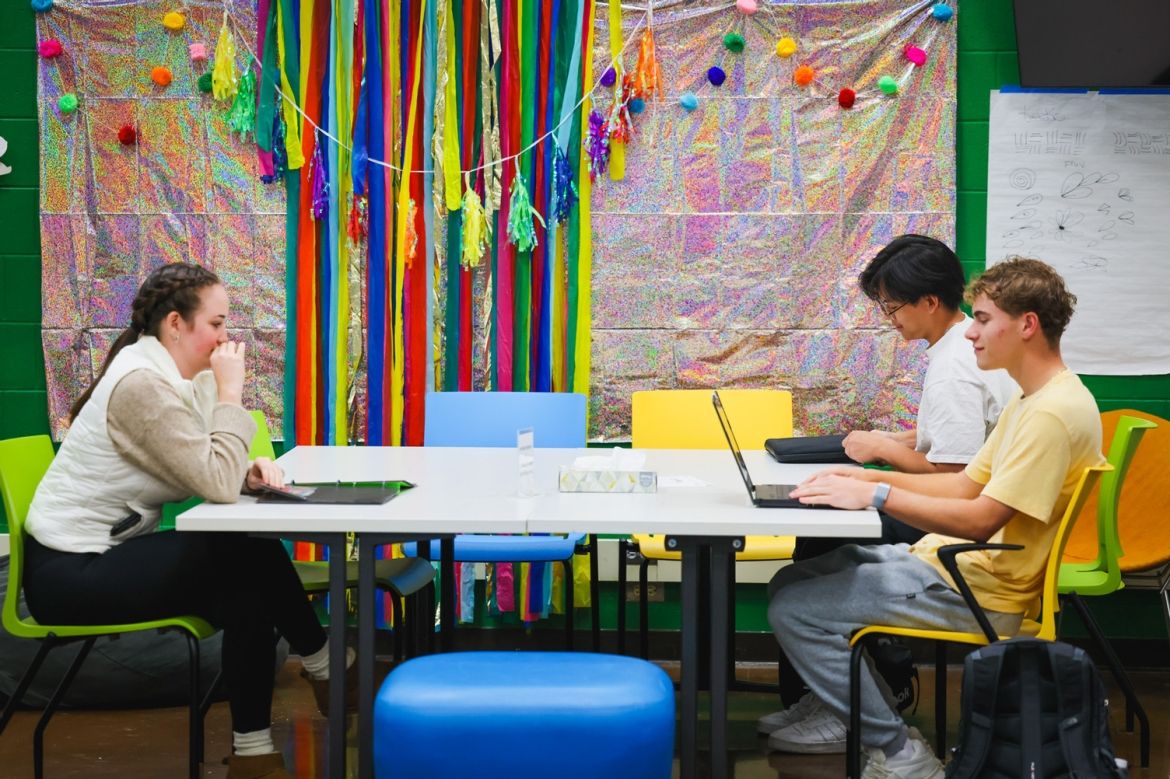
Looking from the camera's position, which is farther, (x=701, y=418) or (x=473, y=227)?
(x=473, y=227)

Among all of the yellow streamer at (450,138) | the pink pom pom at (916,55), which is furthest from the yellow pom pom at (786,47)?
the yellow streamer at (450,138)

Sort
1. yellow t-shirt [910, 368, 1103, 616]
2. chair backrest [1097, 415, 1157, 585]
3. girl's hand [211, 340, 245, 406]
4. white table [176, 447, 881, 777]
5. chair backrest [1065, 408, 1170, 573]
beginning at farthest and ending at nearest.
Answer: chair backrest [1065, 408, 1170, 573], chair backrest [1097, 415, 1157, 585], girl's hand [211, 340, 245, 406], yellow t-shirt [910, 368, 1103, 616], white table [176, 447, 881, 777]

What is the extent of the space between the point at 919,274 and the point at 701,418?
816 millimetres

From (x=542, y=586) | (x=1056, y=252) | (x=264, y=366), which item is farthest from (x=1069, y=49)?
(x=264, y=366)

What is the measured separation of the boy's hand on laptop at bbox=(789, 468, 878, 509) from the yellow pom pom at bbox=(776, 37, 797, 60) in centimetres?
213

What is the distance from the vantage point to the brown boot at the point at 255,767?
2342 millimetres

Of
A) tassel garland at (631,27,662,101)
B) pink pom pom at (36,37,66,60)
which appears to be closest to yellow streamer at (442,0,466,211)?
tassel garland at (631,27,662,101)

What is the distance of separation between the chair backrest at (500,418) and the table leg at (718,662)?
138cm

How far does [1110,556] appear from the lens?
2.88 metres

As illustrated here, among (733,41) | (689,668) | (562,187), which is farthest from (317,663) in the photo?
(733,41)

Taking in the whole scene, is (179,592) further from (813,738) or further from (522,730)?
(813,738)

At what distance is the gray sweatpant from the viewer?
2.29 metres

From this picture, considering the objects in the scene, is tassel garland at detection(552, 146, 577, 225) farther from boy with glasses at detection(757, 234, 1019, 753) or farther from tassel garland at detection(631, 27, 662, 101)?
boy with glasses at detection(757, 234, 1019, 753)

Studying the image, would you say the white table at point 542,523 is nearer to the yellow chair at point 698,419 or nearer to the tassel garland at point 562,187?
the yellow chair at point 698,419
